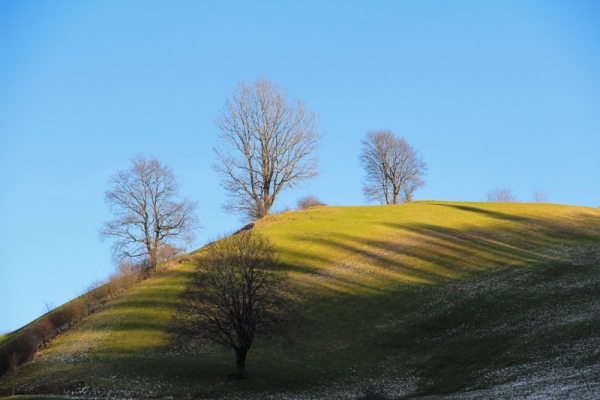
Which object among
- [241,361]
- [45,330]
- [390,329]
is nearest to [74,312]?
[45,330]

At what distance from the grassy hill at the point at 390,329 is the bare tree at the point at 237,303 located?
262cm

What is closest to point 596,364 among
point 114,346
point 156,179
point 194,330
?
point 194,330

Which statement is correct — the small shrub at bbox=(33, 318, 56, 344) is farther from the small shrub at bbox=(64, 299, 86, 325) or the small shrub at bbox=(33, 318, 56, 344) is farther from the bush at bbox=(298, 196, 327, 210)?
the bush at bbox=(298, 196, 327, 210)

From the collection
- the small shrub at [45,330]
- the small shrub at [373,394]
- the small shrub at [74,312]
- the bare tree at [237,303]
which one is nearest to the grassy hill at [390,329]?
the small shrub at [373,394]

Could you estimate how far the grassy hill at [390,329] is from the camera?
39.0 meters

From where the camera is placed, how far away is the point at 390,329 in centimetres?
5094

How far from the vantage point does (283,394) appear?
129 feet

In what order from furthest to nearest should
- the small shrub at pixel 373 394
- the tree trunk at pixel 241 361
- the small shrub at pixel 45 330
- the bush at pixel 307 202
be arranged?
the bush at pixel 307 202 → the small shrub at pixel 45 330 → the tree trunk at pixel 241 361 → the small shrub at pixel 373 394

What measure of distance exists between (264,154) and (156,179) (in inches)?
695

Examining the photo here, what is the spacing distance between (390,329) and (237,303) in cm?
1497

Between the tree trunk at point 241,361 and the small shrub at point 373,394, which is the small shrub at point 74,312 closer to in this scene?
the tree trunk at point 241,361

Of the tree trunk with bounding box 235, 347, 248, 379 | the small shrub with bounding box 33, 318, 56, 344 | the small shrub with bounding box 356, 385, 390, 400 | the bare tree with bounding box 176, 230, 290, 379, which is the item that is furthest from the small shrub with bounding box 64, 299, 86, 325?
the small shrub with bounding box 356, 385, 390, 400

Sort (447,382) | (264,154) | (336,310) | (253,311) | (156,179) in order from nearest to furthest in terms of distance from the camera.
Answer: (447,382), (253,311), (336,310), (156,179), (264,154)

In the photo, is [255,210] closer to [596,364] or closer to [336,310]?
[336,310]
